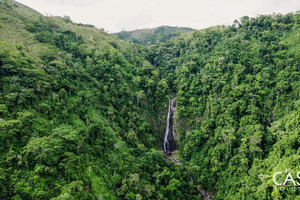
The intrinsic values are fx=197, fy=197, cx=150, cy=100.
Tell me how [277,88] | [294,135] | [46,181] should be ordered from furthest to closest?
[277,88]
[294,135]
[46,181]

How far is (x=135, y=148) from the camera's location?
1663 inches

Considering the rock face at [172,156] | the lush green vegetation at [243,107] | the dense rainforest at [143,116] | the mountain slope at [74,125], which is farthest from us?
the rock face at [172,156]

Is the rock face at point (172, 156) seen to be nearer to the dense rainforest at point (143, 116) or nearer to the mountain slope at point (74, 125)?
the dense rainforest at point (143, 116)

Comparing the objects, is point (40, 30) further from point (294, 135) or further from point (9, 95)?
point (294, 135)

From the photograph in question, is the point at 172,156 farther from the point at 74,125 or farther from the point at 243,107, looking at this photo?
the point at 74,125

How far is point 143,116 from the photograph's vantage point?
185ft

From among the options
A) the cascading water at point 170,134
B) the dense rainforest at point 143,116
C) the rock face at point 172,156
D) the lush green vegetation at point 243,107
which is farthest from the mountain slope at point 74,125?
the lush green vegetation at point 243,107

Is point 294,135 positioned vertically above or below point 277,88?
below

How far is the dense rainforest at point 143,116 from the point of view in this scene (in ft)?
90.7

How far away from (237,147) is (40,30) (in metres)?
66.2

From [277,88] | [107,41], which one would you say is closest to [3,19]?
[107,41]

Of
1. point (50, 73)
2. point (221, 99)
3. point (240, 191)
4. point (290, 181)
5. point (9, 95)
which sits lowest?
point (240, 191)

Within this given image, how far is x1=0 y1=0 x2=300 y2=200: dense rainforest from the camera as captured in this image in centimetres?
2764

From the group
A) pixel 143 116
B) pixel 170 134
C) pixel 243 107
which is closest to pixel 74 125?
pixel 143 116
